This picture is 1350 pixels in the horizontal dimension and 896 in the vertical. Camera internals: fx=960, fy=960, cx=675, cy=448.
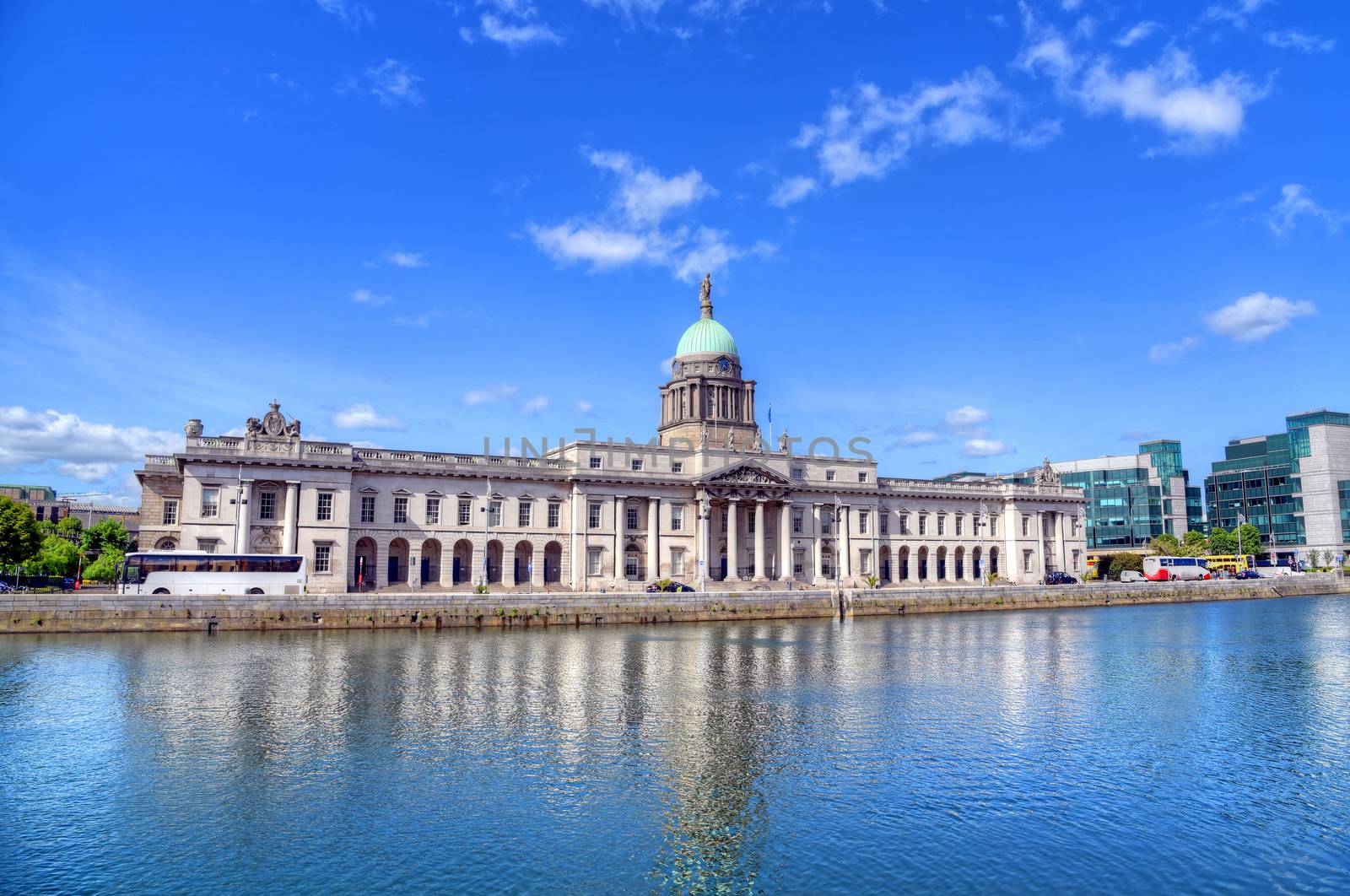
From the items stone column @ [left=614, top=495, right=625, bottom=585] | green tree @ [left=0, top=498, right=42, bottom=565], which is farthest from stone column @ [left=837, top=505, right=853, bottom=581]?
green tree @ [left=0, top=498, right=42, bottom=565]

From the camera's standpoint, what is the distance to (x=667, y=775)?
2306 cm

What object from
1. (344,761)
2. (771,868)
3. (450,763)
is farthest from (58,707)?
(771,868)

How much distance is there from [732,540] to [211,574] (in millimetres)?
45526

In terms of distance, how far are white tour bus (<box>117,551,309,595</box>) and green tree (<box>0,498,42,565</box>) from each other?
17282 mm

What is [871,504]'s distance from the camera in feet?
327

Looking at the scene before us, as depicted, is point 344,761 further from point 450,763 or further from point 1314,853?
point 1314,853

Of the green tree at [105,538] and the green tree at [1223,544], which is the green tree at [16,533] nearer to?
the green tree at [105,538]

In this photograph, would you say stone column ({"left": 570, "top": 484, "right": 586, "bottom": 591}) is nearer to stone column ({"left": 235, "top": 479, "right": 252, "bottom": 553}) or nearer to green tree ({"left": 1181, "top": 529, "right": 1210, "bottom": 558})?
stone column ({"left": 235, "top": 479, "right": 252, "bottom": 553})

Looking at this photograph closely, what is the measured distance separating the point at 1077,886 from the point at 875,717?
1364 cm

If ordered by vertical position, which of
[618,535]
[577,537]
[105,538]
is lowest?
[577,537]

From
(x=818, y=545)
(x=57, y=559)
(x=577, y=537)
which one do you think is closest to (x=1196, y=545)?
(x=818, y=545)

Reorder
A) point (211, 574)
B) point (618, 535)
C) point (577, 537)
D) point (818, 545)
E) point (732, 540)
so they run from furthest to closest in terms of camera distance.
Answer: point (818, 545)
point (732, 540)
point (618, 535)
point (577, 537)
point (211, 574)

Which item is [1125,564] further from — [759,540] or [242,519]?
[242,519]

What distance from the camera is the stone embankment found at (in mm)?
52875
